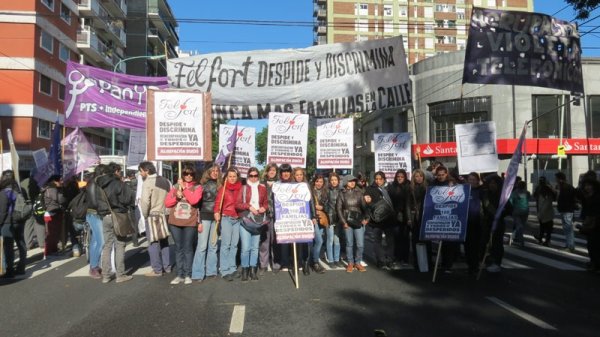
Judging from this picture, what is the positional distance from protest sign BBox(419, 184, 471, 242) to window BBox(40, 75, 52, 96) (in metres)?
31.8

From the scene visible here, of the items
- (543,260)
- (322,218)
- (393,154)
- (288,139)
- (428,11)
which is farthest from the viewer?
(428,11)

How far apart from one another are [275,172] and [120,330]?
13.9ft

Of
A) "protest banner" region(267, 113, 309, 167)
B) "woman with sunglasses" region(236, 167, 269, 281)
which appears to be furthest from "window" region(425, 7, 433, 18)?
"woman with sunglasses" region(236, 167, 269, 281)

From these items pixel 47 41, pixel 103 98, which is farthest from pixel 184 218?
pixel 47 41

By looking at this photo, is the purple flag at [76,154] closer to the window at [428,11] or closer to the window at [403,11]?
the window at [428,11]

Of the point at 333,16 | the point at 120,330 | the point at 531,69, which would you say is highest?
the point at 333,16

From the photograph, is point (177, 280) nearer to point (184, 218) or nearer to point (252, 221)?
point (184, 218)

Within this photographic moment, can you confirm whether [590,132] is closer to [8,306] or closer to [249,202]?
[249,202]

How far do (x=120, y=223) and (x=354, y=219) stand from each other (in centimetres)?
386

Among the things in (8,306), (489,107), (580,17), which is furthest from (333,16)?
(8,306)

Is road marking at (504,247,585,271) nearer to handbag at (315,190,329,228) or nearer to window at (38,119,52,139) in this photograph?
handbag at (315,190,329,228)

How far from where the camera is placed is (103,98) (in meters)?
10.4

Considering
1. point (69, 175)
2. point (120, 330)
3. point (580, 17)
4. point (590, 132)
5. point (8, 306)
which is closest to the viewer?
point (120, 330)

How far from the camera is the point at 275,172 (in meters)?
8.65
